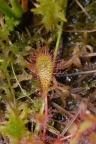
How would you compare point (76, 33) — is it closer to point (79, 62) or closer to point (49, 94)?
point (79, 62)

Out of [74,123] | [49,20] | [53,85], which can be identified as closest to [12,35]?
[49,20]

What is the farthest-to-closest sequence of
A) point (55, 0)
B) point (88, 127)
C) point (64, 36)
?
point (64, 36) < point (55, 0) < point (88, 127)

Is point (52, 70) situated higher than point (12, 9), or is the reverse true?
point (12, 9)

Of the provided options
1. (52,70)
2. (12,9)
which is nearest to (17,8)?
(12,9)

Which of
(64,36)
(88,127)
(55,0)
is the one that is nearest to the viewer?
(88,127)

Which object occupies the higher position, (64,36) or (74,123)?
(64,36)

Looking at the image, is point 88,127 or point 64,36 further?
point 64,36

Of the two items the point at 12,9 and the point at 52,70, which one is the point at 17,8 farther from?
the point at 52,70

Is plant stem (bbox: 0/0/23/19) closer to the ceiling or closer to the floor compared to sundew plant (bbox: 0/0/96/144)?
closer to the ceiling

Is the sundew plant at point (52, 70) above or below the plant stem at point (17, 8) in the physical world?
below

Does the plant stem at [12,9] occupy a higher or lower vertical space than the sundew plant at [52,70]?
higher

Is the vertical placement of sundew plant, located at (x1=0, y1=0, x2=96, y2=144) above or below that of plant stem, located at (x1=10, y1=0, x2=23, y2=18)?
below
